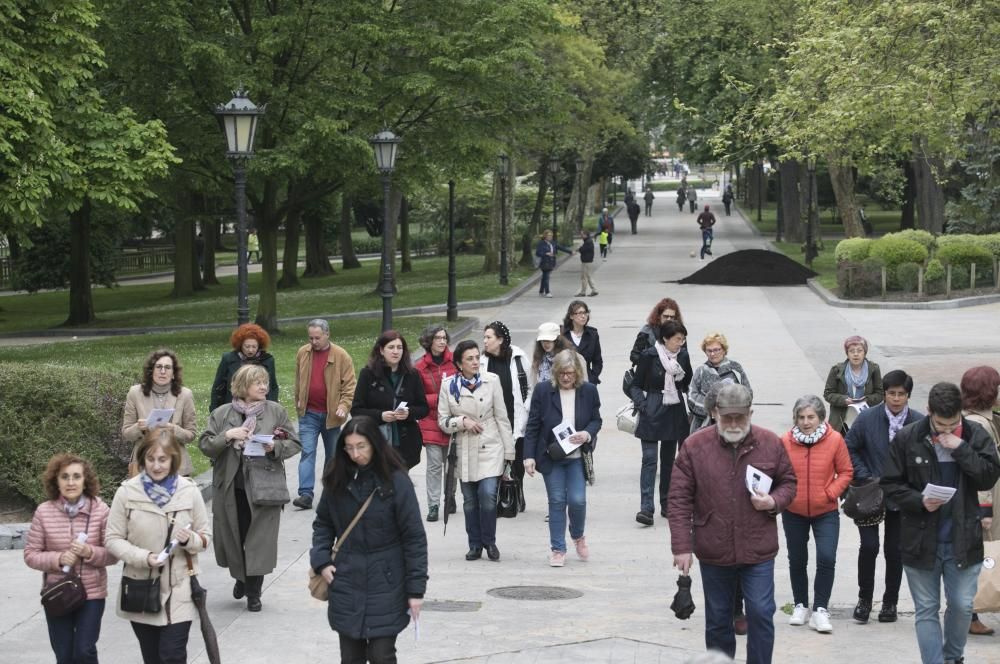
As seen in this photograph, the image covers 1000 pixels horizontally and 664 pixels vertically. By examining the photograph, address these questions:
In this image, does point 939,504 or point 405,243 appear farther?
point 405,243

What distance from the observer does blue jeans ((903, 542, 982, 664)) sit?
26.3 ft

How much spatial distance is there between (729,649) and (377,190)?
87.4ft

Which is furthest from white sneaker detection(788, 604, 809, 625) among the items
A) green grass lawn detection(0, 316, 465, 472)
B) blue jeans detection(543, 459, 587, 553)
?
green grass lawn detection(0, 316, 465, 472)

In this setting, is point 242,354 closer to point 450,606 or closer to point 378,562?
point 450,606

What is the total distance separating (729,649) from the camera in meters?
8.17

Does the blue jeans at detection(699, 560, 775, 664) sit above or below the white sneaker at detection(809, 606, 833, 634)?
above

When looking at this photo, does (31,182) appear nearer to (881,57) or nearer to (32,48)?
(32,48)

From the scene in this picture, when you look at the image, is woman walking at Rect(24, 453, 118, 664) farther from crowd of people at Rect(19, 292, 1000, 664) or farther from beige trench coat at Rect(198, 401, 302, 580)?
beige trench coat at Rect(198, 401, 302, 580)

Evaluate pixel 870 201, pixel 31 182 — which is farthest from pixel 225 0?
A: pixel 870 201

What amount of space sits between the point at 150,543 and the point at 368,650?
4.82 ft

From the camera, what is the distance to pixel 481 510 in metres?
11.8

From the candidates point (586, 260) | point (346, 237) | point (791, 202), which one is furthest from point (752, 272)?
point (346, 237)

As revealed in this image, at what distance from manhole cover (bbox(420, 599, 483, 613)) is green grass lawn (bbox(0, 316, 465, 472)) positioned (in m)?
10.3

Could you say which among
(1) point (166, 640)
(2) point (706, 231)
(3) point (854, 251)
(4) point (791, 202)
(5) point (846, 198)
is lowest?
(1) point (166, 640)
